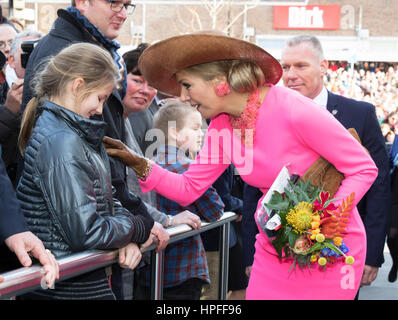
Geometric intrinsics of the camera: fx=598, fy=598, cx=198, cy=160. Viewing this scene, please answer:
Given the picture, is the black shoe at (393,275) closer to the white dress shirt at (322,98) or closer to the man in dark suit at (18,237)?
the white dress shirt at (322,98)

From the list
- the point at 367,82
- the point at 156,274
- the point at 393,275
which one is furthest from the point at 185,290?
the point at 367,82

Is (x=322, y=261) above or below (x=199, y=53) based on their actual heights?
below

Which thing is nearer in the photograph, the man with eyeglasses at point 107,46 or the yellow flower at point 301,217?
the yellow flower at point 301,217

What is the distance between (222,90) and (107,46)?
685 mm

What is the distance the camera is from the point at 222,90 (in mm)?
2727

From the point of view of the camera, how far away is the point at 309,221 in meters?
2.36

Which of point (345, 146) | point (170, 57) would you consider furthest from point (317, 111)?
point (170, 57)

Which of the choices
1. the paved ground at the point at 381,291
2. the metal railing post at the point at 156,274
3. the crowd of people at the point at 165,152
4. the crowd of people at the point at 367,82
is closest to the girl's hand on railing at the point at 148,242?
the crowd of people at the point at 165,152

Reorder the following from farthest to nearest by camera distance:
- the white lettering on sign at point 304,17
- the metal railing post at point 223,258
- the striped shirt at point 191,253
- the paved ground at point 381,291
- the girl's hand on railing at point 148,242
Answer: the white lettering on sign at point 304,17
the paved ground at point 381,291
the metal railing post at point 223,258
the striped shirt at point 191,253
the girl's hand on railing at point 148,242

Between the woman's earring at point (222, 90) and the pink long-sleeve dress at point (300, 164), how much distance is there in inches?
6.8

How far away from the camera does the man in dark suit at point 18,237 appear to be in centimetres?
195

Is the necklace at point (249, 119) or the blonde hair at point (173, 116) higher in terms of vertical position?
the necklace at point (249, 119)

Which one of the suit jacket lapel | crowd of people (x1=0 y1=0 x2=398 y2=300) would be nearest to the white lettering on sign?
crowd of people (x1=0 y1=0 x2=398 y2=300)

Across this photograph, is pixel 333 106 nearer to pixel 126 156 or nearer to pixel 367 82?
pixel 126 156
